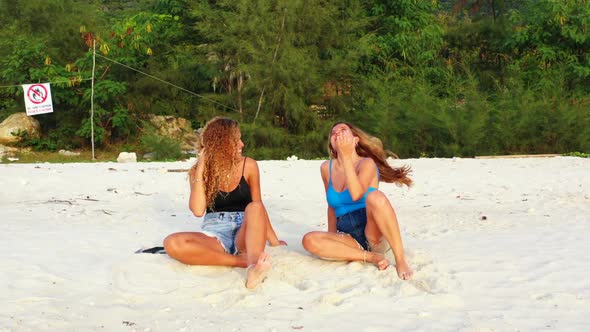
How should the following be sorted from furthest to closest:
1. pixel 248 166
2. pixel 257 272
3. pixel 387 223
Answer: pixel 248 166 → pixel 387 223 → pixel 257 272

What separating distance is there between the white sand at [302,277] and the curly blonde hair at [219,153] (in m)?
0.55

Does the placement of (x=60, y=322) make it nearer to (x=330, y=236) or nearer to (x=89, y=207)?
(x=330, y=236)

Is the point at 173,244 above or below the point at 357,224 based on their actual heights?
below

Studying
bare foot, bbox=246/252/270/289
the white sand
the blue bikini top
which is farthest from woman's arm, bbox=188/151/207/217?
the blue bikini top

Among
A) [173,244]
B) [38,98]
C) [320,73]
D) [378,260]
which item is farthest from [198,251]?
[38,98]

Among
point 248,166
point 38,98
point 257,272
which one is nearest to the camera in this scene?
point 257,272

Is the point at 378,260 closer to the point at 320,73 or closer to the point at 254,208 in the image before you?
the point at 254,208

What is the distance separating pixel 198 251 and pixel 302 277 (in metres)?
0.65

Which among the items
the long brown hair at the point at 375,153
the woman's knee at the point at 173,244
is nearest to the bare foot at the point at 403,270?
the long brown hair at the point at 375,153

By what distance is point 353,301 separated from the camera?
3703 millimetres

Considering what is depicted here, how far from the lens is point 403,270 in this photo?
13.3 feet

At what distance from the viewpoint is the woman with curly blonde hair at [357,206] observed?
4.14 meters

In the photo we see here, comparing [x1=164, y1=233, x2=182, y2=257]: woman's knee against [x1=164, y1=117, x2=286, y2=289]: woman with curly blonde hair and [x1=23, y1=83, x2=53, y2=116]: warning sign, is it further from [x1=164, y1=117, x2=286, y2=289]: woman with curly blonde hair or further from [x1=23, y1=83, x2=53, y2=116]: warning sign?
[x1=23, y1=83, x2=53, y2=116]: warning sign

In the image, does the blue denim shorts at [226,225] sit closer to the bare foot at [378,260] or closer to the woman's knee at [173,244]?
the woman's knee at [173,244]
